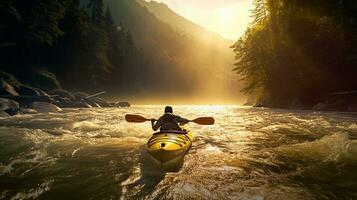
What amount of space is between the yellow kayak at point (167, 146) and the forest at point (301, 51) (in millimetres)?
25287

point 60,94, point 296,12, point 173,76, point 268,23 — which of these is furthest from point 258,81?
point 173,76

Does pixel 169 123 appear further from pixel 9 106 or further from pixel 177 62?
pixel 177 62

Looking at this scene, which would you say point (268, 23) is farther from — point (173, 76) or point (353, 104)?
point (173, 76)

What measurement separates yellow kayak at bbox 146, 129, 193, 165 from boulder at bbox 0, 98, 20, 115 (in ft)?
50.7

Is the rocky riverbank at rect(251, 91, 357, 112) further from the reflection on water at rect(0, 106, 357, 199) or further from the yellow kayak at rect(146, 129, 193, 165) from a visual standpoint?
the yellow kayak at rect(146, 129, 193, 165)

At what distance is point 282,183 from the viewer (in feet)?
19.5

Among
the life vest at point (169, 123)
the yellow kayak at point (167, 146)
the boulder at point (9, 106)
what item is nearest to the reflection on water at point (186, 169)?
the yellow kayak at point (167, 146)

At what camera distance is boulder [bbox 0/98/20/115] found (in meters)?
19.9

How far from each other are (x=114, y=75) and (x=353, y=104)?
51.6 metres

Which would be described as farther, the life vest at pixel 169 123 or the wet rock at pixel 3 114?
the wet rock at pixel 3 114

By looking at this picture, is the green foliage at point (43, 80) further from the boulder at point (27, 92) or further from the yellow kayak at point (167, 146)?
the yellow kayak at point (167, 146)

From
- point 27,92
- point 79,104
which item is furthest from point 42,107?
point 79,104

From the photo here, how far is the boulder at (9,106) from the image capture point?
1992 cm

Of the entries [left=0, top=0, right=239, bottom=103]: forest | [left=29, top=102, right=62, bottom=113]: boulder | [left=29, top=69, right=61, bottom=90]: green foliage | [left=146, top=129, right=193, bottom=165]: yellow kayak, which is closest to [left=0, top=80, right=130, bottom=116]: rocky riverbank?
[left=29, top=102, right=62, bottom=113]: boulder
